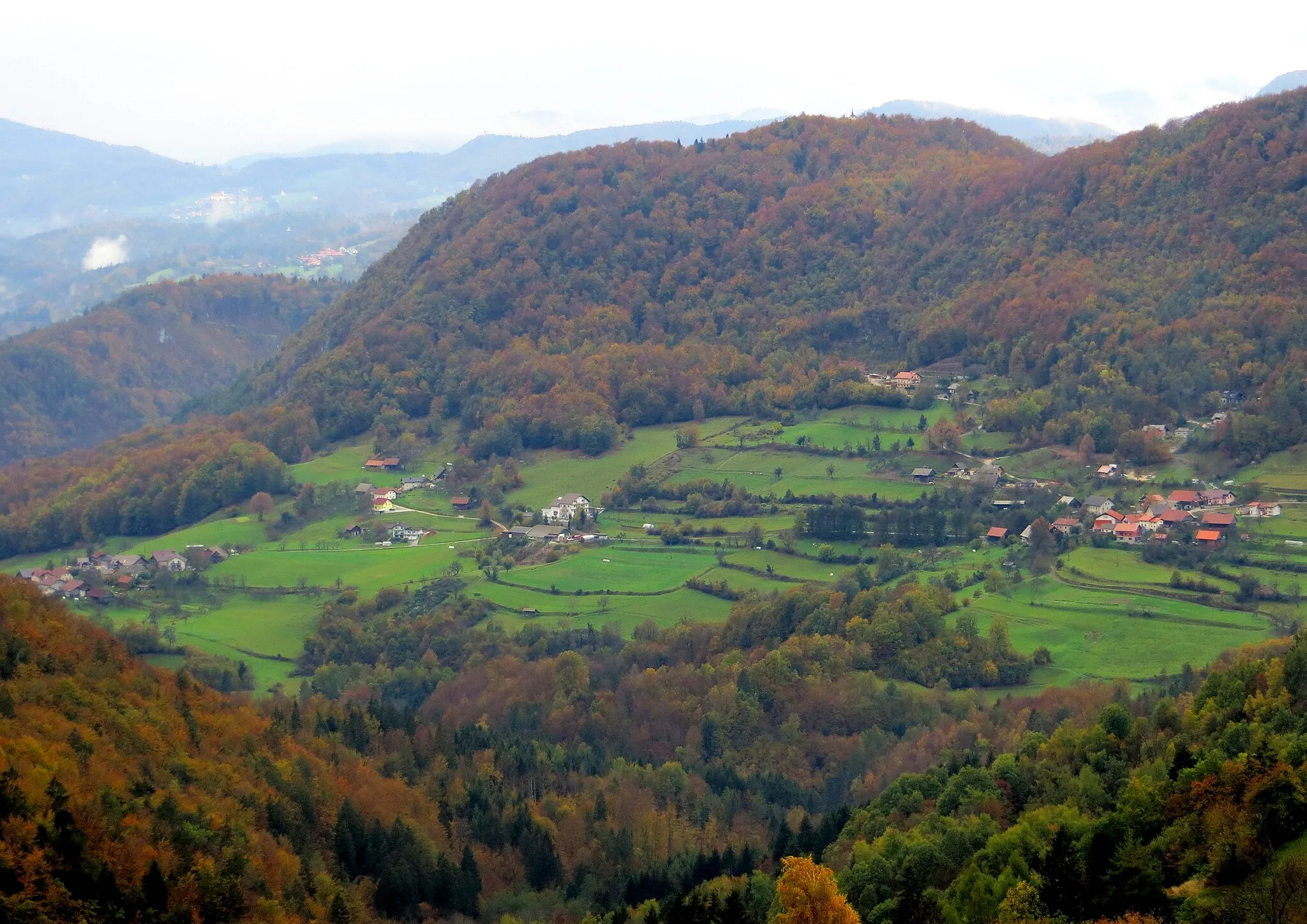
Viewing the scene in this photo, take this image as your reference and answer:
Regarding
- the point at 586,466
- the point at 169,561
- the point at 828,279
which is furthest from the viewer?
the point at 828,279

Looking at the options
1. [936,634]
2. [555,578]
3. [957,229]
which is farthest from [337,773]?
[957,229]

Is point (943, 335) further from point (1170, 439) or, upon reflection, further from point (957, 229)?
point (1170, 439)

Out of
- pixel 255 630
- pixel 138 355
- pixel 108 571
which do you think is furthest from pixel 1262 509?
pixel 138 355

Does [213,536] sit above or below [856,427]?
below

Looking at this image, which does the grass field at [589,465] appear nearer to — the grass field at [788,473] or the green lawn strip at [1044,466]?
the grass field at [788,473]

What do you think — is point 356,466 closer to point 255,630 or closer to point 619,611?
point 255,630

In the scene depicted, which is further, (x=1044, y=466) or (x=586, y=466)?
(x=586, y=466)

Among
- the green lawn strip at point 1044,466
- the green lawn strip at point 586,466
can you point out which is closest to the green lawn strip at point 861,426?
the green lawn strip at point 1044,466
